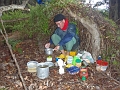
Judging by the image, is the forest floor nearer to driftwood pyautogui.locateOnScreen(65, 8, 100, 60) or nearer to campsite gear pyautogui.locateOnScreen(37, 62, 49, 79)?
campsite gear pyautogui.locateOnScreen(37, 62, 49, 79)

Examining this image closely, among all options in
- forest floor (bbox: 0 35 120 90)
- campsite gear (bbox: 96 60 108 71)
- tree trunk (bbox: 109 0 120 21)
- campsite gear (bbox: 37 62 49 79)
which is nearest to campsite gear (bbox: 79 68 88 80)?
forest floor (bbox: 0 35 120 90)

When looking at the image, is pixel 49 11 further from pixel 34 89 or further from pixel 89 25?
pixel 34 89

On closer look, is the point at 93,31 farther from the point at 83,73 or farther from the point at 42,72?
the point at 42,72

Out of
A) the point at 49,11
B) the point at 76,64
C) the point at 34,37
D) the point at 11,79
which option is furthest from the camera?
the point at 34,37

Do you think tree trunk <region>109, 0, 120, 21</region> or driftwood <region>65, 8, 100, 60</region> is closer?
driftwood <region>65, 8, 100, 60</region>

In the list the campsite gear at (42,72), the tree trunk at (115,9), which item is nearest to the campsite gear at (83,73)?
the campsite gear at (42,72)

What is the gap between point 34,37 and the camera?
525cm

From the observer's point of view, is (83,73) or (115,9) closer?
(83,73)

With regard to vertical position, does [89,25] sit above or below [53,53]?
above

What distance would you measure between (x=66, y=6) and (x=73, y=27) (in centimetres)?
54

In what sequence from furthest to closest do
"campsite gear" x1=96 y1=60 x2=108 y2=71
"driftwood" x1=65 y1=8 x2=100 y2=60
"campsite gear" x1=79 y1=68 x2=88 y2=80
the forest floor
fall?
"driftwood" x1=65 y1=8 x2=100 y2=60
"campsite gear" x1=96 y1=60 x2=108 y2=71
"campsite gear" x1=79 y1=68 x2=88 y2=80
the forest floor

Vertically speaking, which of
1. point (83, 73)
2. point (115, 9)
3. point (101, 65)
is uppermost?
point (115, 9)

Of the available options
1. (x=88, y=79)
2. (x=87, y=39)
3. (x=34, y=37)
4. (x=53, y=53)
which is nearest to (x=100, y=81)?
(x=88, y=79)

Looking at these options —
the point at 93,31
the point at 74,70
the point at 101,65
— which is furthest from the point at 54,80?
the point at 93,31
